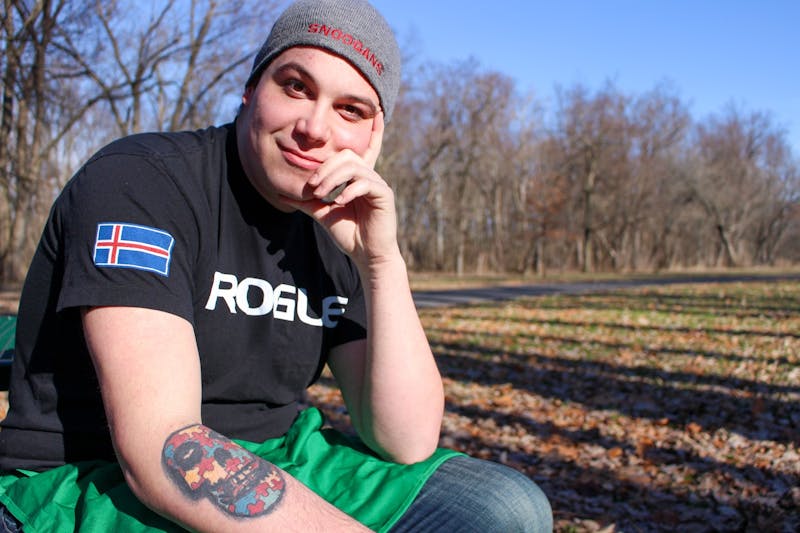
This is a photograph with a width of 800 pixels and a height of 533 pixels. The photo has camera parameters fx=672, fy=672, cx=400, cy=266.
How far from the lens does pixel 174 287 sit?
4.28 feet

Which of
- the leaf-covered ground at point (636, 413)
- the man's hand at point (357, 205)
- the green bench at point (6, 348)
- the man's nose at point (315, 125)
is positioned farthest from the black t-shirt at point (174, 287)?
the leaf-covered ground at point (636, 413)

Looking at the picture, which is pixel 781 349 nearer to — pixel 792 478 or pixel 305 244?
pixel 792 478

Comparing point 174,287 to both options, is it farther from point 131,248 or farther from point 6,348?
point 6,348

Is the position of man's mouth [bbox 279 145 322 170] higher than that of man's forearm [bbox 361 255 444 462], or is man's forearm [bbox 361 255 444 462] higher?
man's mouth [bbox 279 145 322 170]

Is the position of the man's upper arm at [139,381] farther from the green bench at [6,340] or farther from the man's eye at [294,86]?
the green bench at [6,340]

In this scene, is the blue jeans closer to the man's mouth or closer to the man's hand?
the man's hand

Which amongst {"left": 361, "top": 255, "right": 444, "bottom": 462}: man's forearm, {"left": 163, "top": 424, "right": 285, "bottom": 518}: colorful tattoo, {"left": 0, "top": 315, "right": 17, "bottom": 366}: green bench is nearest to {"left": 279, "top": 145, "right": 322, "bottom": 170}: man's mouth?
{"left": 361, "top": 255, "right": 444, "bottom": 462}: man's forearm

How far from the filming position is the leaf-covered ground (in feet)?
13.1

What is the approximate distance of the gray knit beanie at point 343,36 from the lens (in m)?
1.50

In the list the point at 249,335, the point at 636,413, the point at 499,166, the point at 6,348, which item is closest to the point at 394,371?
the point at 249,335

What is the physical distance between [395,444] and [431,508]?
0.80 feet

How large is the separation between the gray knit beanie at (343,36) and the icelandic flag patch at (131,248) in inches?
20.2

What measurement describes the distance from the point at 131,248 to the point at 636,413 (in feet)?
18.3

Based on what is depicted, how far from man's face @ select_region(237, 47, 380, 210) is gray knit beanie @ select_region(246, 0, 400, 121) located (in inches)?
0.9
